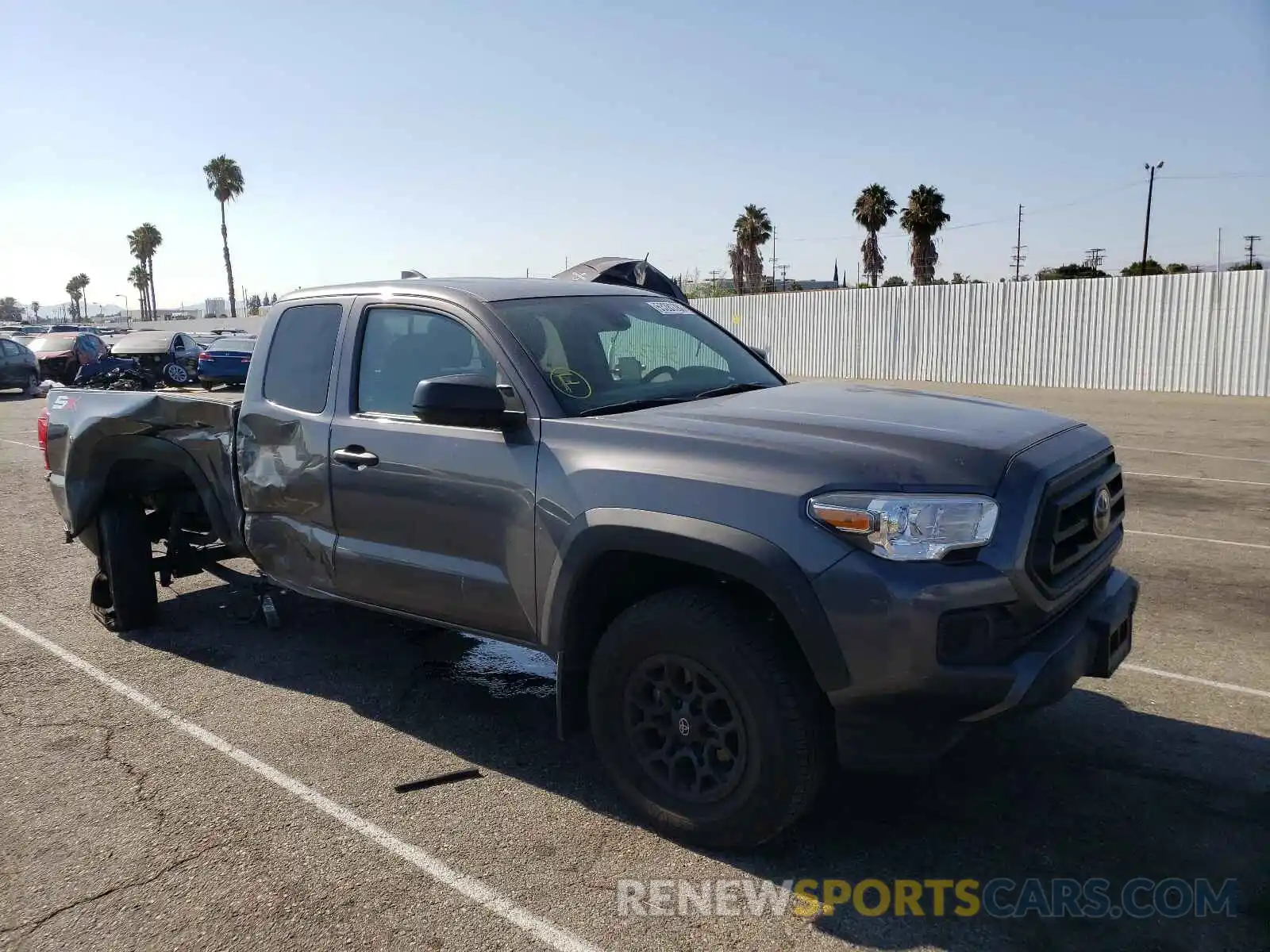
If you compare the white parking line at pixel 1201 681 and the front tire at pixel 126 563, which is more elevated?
the front tire at pixel 126 563

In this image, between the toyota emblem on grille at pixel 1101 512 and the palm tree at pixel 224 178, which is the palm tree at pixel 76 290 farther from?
the toyota emblem on grille at pixel 1101 512

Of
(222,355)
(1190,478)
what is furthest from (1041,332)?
(222,355)

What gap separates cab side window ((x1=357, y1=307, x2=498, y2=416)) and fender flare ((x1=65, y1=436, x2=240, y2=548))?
4.40ft

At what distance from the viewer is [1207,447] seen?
42.2 ft

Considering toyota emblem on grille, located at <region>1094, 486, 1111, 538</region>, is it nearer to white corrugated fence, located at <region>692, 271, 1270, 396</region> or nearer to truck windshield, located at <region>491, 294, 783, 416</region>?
truck windshield, located at <region>491, 294, 783, 416</region>

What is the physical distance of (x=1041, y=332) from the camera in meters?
23.6

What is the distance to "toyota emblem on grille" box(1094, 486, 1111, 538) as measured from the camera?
3.51 metres

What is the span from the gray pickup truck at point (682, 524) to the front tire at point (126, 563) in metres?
1.34

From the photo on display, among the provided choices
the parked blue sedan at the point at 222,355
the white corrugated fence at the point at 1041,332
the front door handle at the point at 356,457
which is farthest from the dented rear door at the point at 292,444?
the white corrugated fence at the point at 1041,332

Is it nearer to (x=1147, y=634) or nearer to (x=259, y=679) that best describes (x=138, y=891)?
(x=259, y=679)

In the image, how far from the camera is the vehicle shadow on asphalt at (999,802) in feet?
9.79

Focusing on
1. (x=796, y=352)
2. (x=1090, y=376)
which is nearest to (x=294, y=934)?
(x=1090, y=376)

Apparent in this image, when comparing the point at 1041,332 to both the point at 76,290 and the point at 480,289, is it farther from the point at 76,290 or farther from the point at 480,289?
the point at 76,290

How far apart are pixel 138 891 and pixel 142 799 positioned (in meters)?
0.71
